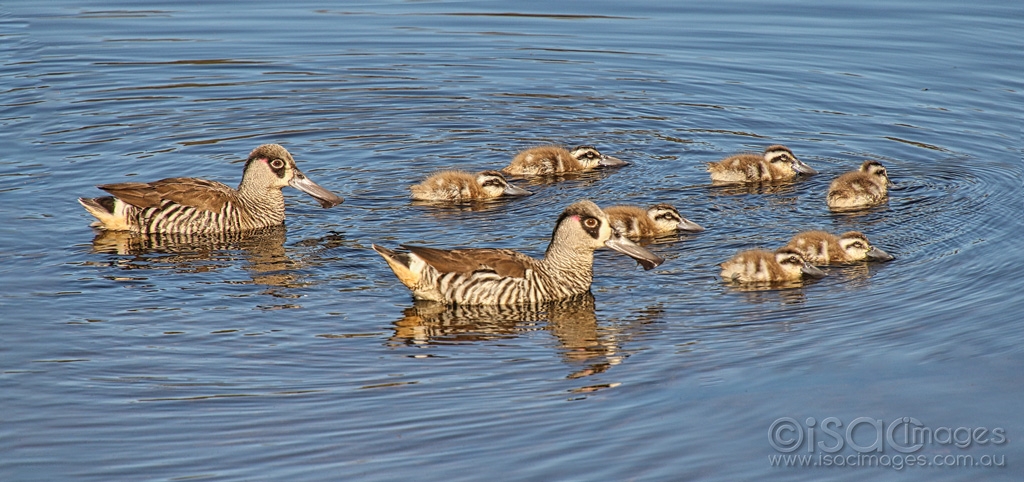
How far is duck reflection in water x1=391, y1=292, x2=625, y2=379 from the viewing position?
28.5 feet

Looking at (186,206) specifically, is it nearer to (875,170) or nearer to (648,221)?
(648,221)

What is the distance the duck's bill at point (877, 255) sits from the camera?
10.6 meters

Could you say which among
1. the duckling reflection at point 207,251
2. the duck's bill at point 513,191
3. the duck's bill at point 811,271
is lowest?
the duck's bill at point 811,271

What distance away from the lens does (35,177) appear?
42.6ft

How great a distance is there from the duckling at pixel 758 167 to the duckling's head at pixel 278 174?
3891 mm

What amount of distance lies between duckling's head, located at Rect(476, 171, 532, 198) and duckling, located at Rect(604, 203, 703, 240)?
162 cm

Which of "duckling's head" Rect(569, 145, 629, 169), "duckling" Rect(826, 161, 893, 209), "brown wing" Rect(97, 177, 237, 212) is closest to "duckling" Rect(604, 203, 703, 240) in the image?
"duckling" Rect(826, 161, 893, 209)

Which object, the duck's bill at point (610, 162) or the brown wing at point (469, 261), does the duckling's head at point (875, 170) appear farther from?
the brown wing at point (469, 261)

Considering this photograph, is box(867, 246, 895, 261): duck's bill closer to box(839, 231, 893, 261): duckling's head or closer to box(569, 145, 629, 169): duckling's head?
box(839, 231, 893, 261): duckling's head

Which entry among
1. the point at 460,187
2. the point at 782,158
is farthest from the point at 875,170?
the point at 460,187

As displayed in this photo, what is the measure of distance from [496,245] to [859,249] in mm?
3131

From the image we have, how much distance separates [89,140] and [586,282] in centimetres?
716

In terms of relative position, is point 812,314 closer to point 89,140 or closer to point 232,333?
point 232,333

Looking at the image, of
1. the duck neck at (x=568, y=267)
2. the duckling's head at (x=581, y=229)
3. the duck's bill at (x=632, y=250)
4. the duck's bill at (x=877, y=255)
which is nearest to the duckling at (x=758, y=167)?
the duck's bill at (x=877, y=255)
